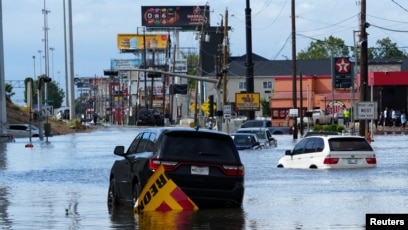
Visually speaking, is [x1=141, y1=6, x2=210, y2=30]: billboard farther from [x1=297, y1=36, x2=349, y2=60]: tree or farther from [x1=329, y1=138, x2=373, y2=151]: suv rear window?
[x1=329, y1=138, x2=373, y2=151]: suv rear window

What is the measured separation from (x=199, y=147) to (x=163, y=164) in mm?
807

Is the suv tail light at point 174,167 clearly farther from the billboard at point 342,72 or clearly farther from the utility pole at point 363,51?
the billboard at point 342,72

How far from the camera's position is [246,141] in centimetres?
5378

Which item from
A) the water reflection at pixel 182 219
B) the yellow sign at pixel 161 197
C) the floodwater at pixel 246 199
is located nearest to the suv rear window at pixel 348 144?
the floodwater at pixel 246 199

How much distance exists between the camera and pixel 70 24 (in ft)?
370

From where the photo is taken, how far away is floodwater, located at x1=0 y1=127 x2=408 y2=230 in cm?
1888

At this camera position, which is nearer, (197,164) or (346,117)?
(197,164)

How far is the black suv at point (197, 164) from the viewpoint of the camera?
20219 millimetres

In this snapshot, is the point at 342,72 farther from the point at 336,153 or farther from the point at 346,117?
the point at 336,153

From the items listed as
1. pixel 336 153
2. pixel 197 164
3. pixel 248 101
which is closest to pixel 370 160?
pixel 336 153

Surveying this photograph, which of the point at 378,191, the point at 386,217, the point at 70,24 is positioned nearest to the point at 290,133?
the point at 70,24

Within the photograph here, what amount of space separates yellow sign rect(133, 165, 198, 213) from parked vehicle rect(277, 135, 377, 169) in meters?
15.5

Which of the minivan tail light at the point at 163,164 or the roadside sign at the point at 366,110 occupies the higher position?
the roadside sign at the point at 366,110

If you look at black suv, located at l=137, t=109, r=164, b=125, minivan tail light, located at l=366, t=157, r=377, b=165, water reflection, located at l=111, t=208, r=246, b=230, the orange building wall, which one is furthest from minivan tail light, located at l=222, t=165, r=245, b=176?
black suv, located at l=137, t=109, r=164, b=125
